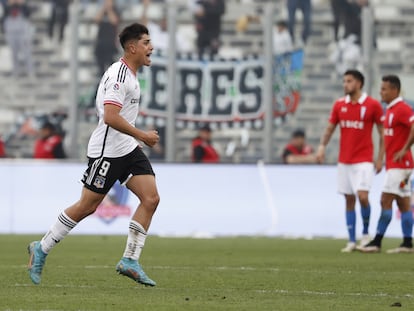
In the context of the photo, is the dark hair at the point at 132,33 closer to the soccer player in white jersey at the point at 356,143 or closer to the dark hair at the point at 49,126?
the soccer player in white jersey at the point at 356,143

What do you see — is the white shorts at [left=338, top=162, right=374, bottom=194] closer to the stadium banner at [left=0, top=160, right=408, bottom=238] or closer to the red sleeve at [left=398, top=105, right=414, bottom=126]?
the red sleeve at [left=398, top=105, right=414, bottom=126]

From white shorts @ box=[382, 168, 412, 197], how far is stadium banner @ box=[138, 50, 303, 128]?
594 cm

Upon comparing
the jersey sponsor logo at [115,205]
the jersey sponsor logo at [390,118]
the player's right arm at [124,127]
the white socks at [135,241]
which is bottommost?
the jersey sponsor logo at [115,205]

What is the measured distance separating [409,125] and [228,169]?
5.24 metres

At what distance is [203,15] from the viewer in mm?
22828

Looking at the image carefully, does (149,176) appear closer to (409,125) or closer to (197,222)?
(409,125)

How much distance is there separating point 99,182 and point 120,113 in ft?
1.99

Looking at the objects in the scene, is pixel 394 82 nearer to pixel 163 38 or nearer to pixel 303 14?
pixel 303 14

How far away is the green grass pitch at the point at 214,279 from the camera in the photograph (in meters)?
9.21

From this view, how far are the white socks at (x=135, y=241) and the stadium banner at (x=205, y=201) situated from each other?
30.9 feet

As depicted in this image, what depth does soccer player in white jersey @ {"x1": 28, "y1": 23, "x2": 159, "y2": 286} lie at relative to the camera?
34.7 ft

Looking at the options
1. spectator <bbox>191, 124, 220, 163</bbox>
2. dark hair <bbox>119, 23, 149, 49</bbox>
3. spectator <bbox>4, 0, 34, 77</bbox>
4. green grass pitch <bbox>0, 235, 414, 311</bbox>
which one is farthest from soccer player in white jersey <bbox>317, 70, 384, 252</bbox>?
spectator <bbox>4, 0, 34, 77</bbox>

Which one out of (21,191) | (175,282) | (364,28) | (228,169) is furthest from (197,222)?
(175,282)

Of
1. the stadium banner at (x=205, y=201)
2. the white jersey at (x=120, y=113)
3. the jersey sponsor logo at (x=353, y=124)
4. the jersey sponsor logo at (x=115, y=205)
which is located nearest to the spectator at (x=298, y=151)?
the stadium banner at (x=205, y=201)
